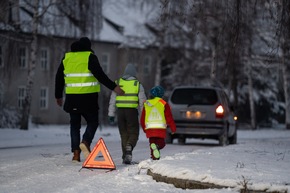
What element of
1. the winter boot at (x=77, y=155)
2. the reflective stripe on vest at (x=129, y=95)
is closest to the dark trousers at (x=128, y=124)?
the reflective stripe on vest at (x=129, y=95)

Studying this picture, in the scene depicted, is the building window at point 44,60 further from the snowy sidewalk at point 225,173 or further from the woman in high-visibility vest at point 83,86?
the snowy sidewalk at point 225,173

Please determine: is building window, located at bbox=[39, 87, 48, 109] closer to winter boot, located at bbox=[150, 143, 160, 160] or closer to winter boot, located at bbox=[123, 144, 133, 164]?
winter boot, located at bbox=[150, 143, 160, 160]

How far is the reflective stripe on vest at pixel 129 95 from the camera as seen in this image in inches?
495

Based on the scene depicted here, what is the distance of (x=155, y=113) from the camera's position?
12.9 m

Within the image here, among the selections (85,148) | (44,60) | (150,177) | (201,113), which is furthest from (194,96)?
(44,60)

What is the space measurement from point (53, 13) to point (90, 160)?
19553 mm

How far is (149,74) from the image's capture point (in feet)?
196

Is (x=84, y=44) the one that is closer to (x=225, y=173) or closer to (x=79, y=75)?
(x=79, y=75)

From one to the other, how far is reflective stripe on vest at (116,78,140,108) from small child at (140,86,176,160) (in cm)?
28

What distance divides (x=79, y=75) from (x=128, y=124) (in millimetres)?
1309

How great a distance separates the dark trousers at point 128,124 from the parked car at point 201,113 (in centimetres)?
839

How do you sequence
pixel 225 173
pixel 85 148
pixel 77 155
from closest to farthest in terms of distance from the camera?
pixel 225 173 < pixel 85 148 < pixel 77 155

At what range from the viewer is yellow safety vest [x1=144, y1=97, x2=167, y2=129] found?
1287 cm

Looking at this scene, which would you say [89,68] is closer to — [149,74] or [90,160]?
[90,160]
